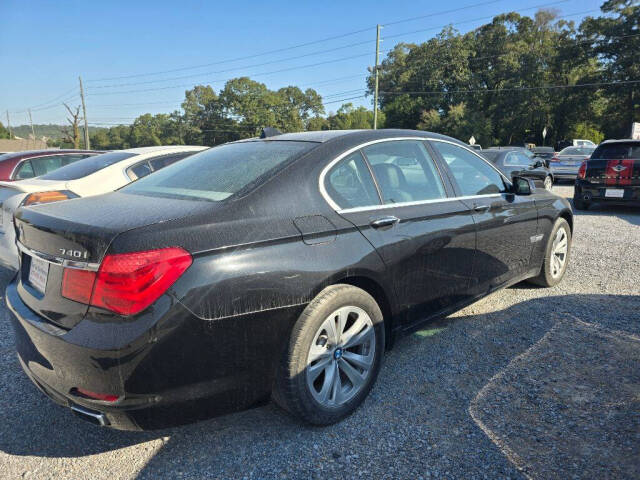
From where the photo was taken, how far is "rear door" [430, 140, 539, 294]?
11.1ft

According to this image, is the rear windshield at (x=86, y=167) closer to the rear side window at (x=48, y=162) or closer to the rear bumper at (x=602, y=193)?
the rear side window at (x=48, y=162)

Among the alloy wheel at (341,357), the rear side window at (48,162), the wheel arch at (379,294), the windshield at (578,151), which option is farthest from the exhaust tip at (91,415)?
the windshield at (578,151)

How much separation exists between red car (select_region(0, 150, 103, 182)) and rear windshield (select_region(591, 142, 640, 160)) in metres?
10.2

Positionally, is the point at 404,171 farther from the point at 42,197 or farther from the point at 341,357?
the point at 42,197

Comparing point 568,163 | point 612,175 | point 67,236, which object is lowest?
point 568,163

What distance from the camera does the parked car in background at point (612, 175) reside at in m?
8.95

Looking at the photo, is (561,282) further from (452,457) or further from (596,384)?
(452,457)

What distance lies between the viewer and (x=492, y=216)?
350cm

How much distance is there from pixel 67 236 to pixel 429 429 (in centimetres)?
201

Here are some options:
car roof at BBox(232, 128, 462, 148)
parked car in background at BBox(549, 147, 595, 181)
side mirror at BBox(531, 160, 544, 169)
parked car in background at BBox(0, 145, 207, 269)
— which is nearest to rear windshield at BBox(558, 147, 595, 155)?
parked car in background at BBox(549, 147, 595, 181)

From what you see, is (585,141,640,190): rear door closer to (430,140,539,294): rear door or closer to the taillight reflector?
(430,140,539,294): rear door

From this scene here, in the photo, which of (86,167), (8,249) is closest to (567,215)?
(8,249)

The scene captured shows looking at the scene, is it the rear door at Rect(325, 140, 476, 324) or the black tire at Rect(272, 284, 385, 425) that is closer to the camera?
the black tire at Rect(272, 284, 385, 425)

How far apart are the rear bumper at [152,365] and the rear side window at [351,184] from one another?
76 cm
